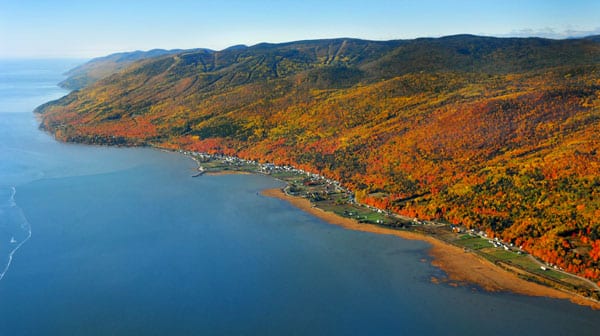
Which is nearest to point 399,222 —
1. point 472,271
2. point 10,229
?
point 472,271

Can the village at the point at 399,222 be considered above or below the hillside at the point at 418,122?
below

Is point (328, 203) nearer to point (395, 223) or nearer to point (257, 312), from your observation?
point (395, 223)

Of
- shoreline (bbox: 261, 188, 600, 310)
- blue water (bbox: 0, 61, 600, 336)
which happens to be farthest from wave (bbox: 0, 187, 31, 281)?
shoreline (bbox: 261, 188, 600, 310)

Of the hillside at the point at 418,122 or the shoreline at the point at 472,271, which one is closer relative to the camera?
the shoreline at the point at 472,271

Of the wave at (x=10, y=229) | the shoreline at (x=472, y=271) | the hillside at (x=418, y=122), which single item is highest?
the hillside at (x=418, y=122)

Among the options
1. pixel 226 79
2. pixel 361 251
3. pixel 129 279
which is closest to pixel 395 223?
pixel 361 251

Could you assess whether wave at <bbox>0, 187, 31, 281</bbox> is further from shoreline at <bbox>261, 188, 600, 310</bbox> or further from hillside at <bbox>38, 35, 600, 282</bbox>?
hillside at <bbox>38, 35, 600, 282</bbox>

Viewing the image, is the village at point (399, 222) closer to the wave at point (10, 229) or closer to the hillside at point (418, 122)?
the hillside at point (418, 122)

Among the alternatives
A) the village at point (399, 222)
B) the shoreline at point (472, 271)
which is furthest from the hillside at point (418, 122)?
the shoreline at point (472, 271)
